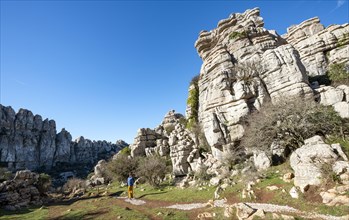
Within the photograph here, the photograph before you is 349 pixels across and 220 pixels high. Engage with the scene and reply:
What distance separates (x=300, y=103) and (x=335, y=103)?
5926mm

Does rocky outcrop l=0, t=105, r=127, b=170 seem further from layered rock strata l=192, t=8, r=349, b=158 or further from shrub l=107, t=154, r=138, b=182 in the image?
layered rock strata l=192, t=8, r=349, b=158

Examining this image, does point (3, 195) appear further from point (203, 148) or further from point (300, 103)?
point (300, 103)

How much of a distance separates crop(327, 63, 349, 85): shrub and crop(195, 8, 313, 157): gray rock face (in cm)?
798

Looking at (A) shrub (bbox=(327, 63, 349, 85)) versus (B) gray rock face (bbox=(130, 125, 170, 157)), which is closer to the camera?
(A) shrub (bbox=(327, 63, 349, 85))

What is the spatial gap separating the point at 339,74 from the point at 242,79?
1706 centimetres

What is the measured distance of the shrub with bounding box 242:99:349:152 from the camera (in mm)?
23812

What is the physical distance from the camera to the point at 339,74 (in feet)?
117

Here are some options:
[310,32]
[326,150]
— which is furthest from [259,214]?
[310,32]

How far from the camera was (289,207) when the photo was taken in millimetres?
14023

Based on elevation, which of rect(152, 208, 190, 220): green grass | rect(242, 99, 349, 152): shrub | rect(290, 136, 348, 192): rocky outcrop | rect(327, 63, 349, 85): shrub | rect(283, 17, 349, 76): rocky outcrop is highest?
rect(283, 17, 349, 76): rocky outcrop

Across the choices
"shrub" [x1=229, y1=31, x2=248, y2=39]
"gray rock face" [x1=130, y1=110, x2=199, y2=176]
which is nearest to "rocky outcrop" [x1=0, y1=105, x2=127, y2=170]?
"gray rock face" [x1=130, y1=110, x2=199, y2=176]

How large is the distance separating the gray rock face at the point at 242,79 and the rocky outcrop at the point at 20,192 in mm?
33347

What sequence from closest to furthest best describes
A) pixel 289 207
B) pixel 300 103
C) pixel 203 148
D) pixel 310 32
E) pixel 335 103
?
pixel 289 207
pixel 300 103
pixel 335 103
pixel 203 148
pixel 310 32

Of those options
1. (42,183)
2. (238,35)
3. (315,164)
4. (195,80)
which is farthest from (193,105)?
(42,183)
